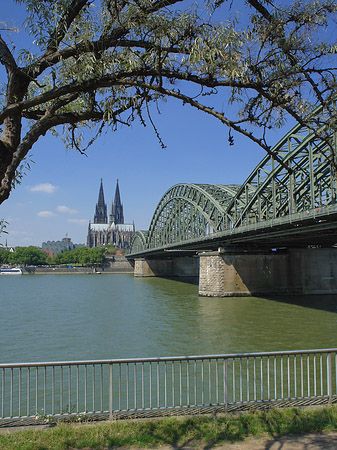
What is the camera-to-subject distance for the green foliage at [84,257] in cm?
17225

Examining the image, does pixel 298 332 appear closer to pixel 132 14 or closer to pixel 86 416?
pixel 86 416

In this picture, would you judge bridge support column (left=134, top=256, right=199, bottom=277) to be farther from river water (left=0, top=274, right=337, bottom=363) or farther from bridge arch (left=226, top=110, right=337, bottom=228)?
river water (left=0, top=274, right=337, bottom=363)

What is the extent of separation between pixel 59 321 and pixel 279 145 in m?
26.4

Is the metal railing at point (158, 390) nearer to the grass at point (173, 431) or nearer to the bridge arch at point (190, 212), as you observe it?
the grass at point (173, 431)

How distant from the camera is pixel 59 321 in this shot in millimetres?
29938

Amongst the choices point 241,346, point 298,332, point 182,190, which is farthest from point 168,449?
point 182,190

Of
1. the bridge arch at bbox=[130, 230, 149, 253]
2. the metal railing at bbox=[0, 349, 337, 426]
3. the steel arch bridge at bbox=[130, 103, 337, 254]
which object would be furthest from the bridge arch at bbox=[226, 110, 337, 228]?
the bridge arch at bbox=[130, 230, 149, 253]

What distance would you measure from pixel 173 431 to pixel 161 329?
19755 millimetres

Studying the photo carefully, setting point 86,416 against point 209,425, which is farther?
point 86,416

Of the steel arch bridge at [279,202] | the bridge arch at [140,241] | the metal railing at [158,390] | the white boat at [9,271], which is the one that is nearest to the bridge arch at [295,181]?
the steel arch bridge at [279,202]

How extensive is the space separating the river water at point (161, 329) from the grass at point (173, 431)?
1184 cm

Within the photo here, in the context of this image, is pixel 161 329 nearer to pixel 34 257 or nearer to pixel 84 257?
pixel 84 257

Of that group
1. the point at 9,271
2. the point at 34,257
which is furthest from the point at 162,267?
the point at 34,257

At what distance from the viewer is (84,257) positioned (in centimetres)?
17500
